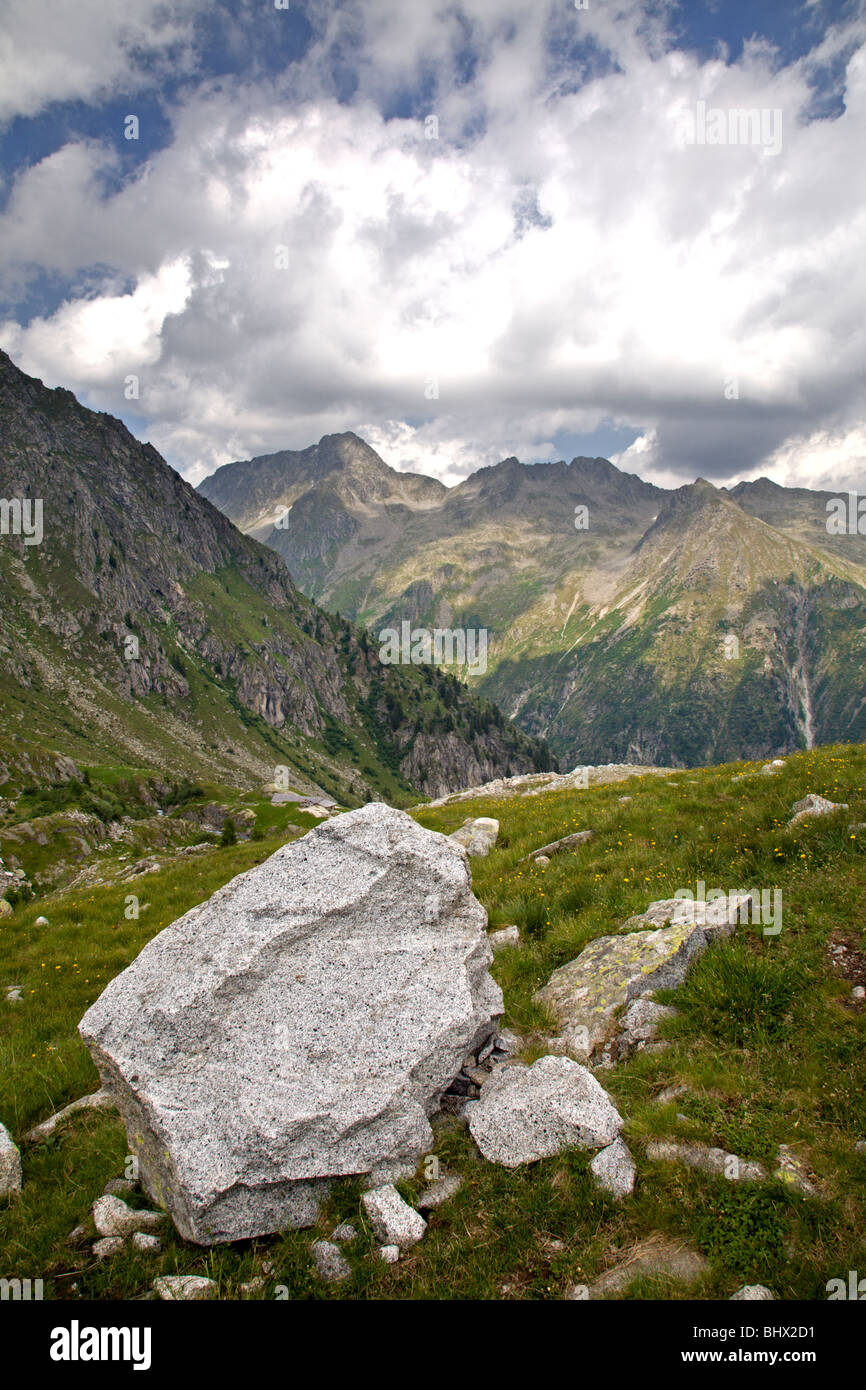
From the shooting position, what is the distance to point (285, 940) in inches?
364

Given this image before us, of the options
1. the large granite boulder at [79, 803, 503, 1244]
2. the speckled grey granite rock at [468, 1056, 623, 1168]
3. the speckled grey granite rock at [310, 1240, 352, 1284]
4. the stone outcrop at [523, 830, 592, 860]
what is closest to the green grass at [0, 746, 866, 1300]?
the speckled grey granite rock at [310, 1240, 352, 1284]

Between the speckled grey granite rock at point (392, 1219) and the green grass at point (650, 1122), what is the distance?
0.42ft

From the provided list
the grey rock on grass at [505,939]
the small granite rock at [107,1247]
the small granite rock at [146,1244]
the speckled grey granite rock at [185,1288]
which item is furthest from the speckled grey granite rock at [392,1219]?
the grey rock on grass at [505,939]

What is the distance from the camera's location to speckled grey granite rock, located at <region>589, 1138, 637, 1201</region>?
6.70 meters

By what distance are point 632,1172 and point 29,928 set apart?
19.8 metres

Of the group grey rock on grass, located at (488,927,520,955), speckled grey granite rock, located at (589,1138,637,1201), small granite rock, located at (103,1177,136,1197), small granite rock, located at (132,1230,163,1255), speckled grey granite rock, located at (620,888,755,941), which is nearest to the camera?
speckled grey granite rock, located at (589,1138,637,1201)

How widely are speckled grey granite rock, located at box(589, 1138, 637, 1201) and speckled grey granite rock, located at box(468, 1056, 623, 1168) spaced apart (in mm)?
174

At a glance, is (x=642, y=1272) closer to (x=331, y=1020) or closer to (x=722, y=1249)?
(x=722, y=1249)

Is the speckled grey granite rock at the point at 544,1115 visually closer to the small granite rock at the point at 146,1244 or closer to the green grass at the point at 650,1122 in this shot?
the green grass at the point at 650,1122

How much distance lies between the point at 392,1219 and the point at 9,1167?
539cm

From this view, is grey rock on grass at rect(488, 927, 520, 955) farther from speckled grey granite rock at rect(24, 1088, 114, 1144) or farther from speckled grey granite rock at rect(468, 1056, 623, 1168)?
speckled grey granite rock at rect(24, 1088, 114, 1144)

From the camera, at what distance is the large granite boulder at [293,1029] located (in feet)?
23.8
